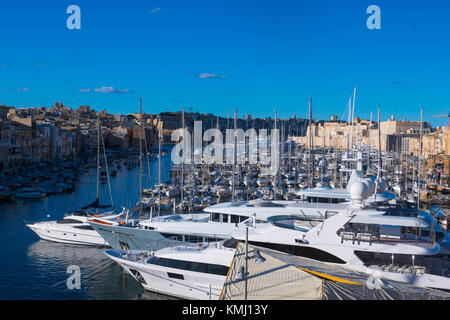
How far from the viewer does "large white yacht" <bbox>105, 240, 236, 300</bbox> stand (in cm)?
691

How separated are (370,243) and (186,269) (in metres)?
3.00

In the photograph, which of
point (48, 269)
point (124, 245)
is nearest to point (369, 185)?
point (124, 245)

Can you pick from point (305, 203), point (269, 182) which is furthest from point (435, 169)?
point (305, 203)

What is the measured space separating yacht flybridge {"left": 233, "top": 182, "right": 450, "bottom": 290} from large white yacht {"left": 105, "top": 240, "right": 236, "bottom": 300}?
19.8 inches

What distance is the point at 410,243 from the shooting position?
21.0ft

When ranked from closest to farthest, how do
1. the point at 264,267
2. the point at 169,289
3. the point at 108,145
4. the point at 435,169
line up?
the point at 264,267 < the point at 169,289 < the point at 435,169 < the point at 108,145

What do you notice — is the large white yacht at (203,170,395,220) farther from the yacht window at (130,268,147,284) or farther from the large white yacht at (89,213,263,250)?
the yacht window at (130,268,147,284)

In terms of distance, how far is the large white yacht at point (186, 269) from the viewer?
22.7 feet

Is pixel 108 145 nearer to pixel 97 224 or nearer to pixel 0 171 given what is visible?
pixel 0 171
